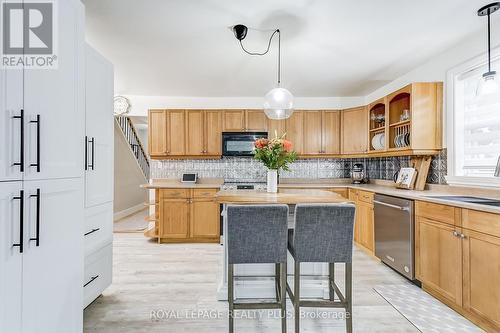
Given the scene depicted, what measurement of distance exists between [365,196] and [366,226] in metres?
0.42

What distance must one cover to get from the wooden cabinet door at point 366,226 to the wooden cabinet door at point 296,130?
4.65ft

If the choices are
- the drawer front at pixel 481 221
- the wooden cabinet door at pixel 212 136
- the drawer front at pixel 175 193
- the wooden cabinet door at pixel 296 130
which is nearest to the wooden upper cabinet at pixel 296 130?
the wooden cabinet door at pixel 296 130

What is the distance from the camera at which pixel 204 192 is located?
4.34m

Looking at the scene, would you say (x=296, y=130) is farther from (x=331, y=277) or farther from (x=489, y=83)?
(x=331, y=277)

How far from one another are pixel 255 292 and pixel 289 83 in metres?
3.02

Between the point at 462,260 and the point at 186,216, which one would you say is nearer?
the point at 462,260

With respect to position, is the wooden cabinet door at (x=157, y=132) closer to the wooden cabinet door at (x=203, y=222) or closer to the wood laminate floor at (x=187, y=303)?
the wooden cabinet door at (x=203, y=222)

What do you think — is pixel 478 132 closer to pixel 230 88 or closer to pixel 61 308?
pixel 230 88

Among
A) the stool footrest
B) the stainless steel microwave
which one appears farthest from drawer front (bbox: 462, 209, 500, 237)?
the stainless steel microwave

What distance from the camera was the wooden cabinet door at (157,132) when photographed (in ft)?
15.4

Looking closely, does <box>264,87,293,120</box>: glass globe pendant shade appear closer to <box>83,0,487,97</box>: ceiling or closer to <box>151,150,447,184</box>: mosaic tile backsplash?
<box>83,0,487,97</box>: ceiling

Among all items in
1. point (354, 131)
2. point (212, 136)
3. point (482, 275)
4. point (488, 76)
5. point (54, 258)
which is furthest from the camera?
point (212, 136)

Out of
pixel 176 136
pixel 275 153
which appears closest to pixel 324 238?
pixel 275 153

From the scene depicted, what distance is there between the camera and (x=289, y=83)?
4180 mm
